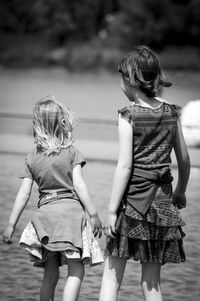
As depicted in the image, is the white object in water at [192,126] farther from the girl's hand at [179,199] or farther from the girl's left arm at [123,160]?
the girl's left arm at [123,160]

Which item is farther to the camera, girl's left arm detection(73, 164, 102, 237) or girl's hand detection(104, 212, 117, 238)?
girl's left arm detection(73, 164, 102, 237)

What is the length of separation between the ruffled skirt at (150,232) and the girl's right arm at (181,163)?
0.67ft

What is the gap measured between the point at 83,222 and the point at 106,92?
33.9 meters

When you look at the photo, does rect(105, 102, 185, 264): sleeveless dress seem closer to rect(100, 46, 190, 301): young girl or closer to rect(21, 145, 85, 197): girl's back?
rect(100, 46, 190, 301): young girl

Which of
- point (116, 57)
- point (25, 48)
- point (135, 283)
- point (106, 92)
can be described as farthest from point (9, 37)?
point (135, 283)

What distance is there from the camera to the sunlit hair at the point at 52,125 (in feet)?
13.6

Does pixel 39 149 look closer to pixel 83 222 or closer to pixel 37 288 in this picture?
pixel 83 222

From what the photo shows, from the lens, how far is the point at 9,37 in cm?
7375

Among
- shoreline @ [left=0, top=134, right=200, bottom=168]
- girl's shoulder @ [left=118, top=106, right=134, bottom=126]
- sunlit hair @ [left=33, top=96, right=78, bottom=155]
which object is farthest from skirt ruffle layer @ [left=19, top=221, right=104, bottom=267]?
shoreline @ [left=0, top=134, right=200, bottom=168]

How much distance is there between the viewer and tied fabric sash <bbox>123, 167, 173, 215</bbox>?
386 cm

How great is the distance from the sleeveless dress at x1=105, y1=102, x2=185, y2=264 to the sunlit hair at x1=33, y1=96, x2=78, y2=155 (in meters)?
0.44

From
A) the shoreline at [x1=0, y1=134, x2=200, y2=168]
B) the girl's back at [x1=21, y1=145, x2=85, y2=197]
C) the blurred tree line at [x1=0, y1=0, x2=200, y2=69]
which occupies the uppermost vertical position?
the blurred tree line at [x1=0, y1=0, x2=200, y2=69]

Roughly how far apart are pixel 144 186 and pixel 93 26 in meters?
69.6

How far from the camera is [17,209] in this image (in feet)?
13.5
